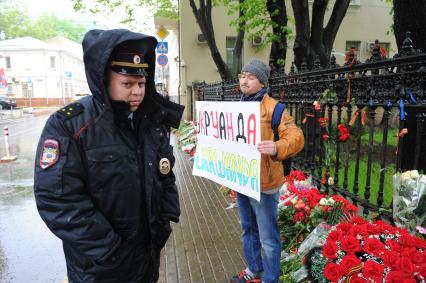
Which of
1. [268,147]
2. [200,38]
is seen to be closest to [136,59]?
[268,147]

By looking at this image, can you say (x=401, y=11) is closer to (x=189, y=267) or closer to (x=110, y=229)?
(x=189, y=267)

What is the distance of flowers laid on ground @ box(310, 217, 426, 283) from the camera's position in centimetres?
192

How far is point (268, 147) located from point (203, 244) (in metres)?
2.08

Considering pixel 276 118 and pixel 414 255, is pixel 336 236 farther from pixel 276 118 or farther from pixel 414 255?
pixel 276 118

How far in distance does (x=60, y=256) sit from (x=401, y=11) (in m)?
5.11

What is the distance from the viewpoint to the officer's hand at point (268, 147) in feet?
8.63

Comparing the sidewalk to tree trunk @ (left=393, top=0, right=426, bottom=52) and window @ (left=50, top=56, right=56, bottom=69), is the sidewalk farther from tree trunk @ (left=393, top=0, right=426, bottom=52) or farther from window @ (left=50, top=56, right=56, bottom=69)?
window @ (left=50, top=56, right=56, bottom=69)

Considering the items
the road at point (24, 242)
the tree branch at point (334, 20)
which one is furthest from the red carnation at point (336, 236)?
the tree branch at point (334, 20)

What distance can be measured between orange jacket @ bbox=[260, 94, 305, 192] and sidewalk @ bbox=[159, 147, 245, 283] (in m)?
1.23

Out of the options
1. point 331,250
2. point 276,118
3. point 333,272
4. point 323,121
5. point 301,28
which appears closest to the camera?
point 333,272

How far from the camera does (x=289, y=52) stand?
63.2 ft

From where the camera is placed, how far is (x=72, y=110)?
1792mm

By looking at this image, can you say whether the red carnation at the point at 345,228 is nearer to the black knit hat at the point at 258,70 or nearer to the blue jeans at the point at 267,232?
the blue jeans at the point at 267,232

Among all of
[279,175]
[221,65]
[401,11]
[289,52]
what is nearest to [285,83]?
[401,11]
